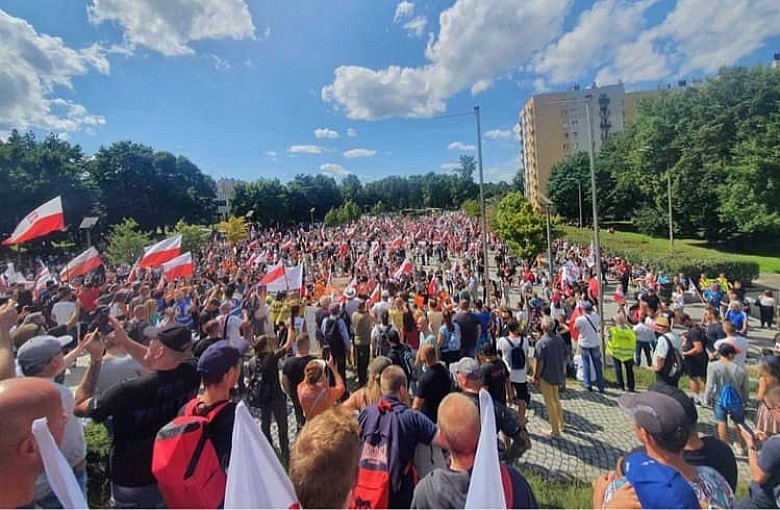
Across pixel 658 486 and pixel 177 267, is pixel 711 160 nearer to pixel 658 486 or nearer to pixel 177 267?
pixel 177 267

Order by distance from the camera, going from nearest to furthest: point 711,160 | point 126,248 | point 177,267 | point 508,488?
point 508,488 → point 177,267 → point 126,248 → point 711,160

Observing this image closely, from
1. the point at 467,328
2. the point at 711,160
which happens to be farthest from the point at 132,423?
the point at 711,160

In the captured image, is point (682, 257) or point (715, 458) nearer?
point (715, 458)

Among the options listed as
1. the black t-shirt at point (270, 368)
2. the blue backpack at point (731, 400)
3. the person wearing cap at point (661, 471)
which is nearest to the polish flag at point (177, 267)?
the black t-shirt at point (270, 368)

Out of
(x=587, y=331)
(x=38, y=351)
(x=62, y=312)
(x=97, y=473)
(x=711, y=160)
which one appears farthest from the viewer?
(x=711, y=160)

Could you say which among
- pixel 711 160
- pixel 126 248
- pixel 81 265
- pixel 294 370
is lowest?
pixel 294 370

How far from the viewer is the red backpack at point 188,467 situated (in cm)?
238

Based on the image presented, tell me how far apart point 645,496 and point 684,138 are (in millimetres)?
51321

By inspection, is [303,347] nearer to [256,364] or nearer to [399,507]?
[256,364]

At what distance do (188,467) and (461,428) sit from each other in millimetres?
1617

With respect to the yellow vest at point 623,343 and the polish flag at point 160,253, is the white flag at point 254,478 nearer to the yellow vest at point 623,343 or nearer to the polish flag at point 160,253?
the yellow vest at point 623,343

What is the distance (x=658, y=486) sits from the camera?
176 centimetres

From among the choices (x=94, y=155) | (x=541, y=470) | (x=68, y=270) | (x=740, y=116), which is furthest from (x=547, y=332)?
(x=94, y=155)

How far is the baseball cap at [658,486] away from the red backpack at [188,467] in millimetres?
2263
